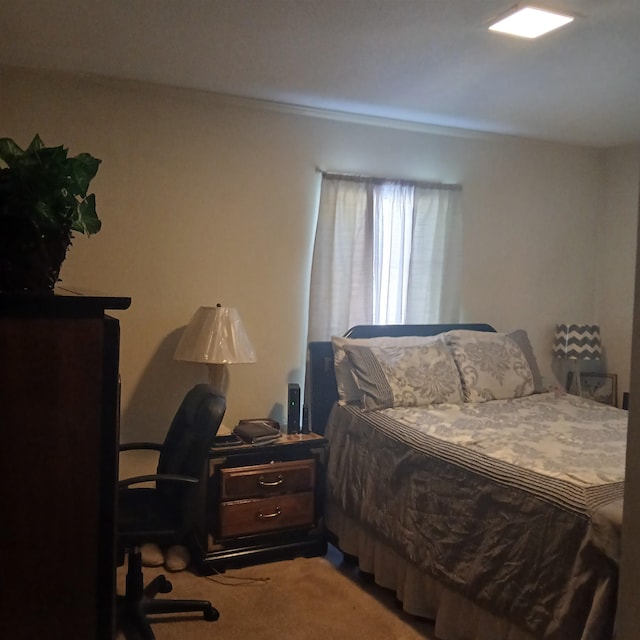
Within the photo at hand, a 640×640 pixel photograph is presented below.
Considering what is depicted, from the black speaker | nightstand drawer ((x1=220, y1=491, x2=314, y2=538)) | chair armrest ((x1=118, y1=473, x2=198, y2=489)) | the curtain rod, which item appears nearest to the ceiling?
the curtain rod

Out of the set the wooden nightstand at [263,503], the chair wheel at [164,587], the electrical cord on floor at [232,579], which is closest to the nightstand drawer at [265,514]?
the wooden nightstand at [263,503]

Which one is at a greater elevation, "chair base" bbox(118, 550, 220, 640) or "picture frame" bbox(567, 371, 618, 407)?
"picture frame" bbox(567, 371, 618, 407)

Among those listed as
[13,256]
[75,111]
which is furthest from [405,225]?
[13,256]

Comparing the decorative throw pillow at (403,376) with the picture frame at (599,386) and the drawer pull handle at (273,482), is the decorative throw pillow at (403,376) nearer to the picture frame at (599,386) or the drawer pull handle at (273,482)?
the drawer pull handle at (273,482)

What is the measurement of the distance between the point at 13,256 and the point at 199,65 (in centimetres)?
186

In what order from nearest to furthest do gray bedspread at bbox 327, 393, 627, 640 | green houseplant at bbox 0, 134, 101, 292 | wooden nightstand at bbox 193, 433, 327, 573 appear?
1. green houseplant at bbox 0, 134, 101, 292
2. gray bedspread at bbox 327, 393, 627, 640
3. wooden nightstand at bbox 193, 433, 327, 573

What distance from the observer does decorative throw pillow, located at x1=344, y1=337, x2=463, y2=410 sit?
3219mm

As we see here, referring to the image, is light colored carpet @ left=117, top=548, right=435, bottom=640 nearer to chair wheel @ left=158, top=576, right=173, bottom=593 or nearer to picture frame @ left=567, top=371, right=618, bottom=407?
chair wheel @ left=158, top=576, right=173, bottom=593

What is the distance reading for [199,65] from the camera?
2902 mm

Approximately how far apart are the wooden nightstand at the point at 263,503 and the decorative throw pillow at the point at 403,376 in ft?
A: 1.21

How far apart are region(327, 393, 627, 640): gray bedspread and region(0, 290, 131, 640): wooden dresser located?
133 cm

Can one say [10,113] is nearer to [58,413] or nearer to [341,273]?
[341,273]

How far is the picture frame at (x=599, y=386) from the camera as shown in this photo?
14.6ft

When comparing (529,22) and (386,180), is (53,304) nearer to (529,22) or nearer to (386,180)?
(529,22)
